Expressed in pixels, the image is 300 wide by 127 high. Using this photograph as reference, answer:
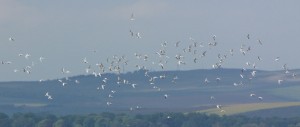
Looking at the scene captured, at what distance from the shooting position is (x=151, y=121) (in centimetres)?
9494

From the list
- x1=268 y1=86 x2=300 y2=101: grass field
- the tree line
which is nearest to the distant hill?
x1=268 y1=86 x2=300 y2=101: grass field

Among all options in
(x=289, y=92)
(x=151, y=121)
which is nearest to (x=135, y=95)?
(x=289, y=92)

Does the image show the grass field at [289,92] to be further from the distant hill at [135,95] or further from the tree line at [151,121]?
the tree line at [151,121]

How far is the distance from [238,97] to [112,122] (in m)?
70.1

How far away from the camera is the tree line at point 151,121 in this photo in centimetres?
9225

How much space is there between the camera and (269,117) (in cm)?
10275

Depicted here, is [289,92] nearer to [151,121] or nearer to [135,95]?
[135,95]

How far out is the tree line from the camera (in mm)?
92250

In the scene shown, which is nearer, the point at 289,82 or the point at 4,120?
the point at 4,120

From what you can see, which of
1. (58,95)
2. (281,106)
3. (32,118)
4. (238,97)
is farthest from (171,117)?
(58,95)

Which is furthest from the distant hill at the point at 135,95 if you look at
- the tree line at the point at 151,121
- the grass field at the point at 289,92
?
the tree line at the point at 151,121

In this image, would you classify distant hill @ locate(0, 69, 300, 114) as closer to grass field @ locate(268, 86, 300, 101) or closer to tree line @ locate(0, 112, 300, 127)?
grass field @ locate(268, 86, 300, 101)

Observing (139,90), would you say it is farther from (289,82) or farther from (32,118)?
(32,118)

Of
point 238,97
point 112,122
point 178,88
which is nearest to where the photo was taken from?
point 112,122
